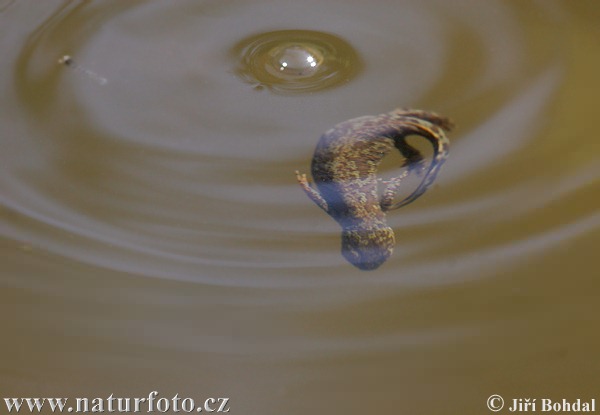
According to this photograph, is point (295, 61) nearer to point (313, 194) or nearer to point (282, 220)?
point (313, 194)

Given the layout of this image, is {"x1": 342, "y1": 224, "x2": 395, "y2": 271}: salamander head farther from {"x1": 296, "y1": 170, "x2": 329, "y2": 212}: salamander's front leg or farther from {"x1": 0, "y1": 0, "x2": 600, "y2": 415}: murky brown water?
{"x1": 296, "y1": 170, "x2": 329, "y2": 212}: salamander's front leg

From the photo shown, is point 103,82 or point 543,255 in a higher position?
point 103,82

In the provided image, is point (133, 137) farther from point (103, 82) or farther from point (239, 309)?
point (239, 309)

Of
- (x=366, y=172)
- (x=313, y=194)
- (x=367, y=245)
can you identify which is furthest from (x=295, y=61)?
(x=367, y=245)

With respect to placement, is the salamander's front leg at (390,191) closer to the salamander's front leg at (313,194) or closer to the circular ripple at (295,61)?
the salamander's front leg at (313,194)

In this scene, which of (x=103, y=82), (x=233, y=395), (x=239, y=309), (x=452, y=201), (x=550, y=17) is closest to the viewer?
(x=233, y=395)

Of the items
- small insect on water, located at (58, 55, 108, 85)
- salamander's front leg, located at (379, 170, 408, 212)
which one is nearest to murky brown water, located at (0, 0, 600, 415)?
small insect on water, located at (58, 55, 108, 85)

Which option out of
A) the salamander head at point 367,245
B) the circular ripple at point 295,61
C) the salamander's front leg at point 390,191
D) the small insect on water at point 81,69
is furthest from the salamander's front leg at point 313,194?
the small insect on water at point 81,69

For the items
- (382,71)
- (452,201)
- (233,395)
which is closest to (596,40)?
(382,71)
